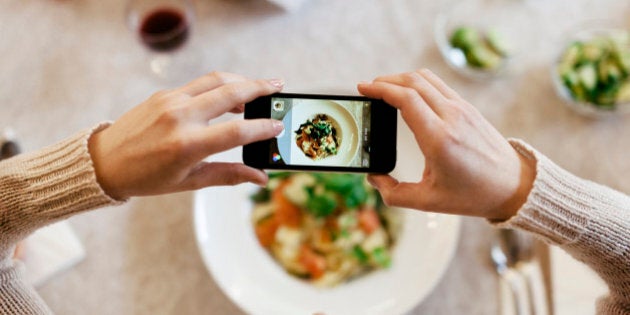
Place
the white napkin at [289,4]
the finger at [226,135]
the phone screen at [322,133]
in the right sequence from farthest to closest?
the white napkin at [289,4]
the phone screen at [322,133]
the finger at [226,135]

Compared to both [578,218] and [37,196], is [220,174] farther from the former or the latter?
[578,218]

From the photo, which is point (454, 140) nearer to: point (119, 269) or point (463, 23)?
point (463, 23)

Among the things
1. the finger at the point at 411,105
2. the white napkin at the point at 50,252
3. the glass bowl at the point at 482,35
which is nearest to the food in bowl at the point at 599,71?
the glass bowl at the point at 482,35

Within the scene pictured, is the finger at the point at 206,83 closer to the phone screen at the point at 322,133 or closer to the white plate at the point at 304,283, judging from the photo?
the phone screen at the point at 322,133

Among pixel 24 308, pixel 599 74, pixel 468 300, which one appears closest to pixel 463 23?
pixel 599 74

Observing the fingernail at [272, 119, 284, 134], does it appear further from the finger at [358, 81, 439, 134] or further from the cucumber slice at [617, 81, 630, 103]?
the cucumber slice at [617, 81, 630, 103]

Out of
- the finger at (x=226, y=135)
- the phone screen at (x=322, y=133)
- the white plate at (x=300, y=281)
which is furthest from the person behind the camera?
the white plate at (x=300, y=281)

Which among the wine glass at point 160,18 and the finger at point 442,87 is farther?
the wine glass at point 160,18
